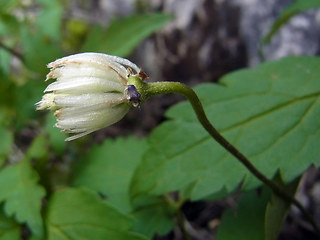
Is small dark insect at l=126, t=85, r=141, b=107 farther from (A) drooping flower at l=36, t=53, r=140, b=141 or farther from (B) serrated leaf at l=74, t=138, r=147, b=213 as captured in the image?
(B) serrated leaf at l=74, t=138, r=147, b=213

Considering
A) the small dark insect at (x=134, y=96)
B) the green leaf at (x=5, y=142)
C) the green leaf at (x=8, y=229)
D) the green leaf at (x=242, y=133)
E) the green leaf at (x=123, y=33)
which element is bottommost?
the green leaf at (x=242, y=133)

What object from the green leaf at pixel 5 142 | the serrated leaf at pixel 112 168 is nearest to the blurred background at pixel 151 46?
the green leaf at pixel 5 142

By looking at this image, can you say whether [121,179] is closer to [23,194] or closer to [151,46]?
[23,194]

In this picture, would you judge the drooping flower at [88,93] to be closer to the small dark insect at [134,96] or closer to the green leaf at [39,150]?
the small dark insect at [134,96]

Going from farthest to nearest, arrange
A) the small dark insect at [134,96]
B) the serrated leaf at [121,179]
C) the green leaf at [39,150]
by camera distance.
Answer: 1. the green leaf at [39,150]
2. the serrated leaf at [121,179]
3. the small dark insect at [134,96]

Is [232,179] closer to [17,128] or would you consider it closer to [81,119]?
[81,119]

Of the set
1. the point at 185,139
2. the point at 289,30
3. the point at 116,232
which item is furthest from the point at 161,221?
the point at 289,30

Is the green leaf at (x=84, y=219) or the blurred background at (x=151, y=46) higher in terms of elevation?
the blurred background at (x=151, y=46)
